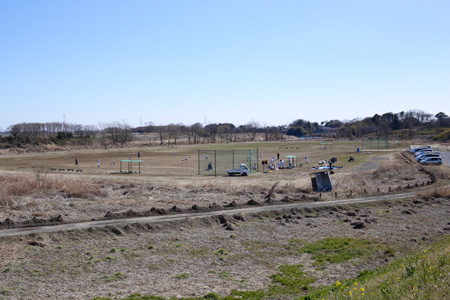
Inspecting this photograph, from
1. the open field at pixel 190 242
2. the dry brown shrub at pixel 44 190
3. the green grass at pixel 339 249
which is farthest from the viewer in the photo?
the dry brown shrub at pixel 44 190

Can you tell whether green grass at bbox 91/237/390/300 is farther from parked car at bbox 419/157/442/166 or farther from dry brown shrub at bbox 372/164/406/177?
parked car at bbox 419/157/442/166

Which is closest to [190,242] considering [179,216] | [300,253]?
[179,216]

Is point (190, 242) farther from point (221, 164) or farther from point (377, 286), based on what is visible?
point (221, 164)

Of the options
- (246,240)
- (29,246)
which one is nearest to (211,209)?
(246,240)

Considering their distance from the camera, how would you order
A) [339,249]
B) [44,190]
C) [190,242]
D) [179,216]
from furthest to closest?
1. [44,190]
2. [179,216]
3. [190,242]
4. [339,249]

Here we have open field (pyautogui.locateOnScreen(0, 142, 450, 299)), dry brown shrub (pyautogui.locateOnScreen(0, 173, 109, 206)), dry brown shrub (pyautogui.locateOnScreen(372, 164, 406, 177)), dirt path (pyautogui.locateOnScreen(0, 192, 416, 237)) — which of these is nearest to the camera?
open field (pyautogui.locateOnScreen(0, 142, 450, 299))

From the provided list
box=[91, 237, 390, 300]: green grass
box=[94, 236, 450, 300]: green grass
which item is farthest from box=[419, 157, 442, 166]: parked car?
box=[94, 236, 450, 300]: green grass

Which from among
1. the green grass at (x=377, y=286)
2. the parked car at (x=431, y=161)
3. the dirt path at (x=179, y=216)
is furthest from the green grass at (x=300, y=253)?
the parked car at (x=431, y=161)

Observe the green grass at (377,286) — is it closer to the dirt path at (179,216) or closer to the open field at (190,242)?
the open field at (190,242)

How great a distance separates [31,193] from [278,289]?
2242cm

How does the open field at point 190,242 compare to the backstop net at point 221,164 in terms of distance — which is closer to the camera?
the open field at point 190,242

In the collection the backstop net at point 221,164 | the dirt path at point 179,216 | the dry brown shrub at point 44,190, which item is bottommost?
the backstop net at point 221,164

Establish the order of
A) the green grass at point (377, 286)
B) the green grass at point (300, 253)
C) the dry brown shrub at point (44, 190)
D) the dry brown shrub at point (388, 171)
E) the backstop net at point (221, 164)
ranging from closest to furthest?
the green grass at point (377, 286)
the green grass at point (300, 253)
the dry brown shrub at point (44, 190)
the dry brown shrub at point (388, 171)
the backstop net at point (221, 164)

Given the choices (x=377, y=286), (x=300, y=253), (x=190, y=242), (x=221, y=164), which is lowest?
(x=221, y=164)
